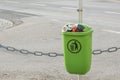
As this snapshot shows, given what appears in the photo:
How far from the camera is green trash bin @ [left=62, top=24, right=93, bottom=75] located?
5418mm

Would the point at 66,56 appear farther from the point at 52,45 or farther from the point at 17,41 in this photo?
the point at 17,41

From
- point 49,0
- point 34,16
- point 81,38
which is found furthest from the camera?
point 49,0

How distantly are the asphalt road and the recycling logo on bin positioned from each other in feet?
5.27

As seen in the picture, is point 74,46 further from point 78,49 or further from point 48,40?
point 48,40

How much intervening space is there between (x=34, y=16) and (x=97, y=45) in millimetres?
7258

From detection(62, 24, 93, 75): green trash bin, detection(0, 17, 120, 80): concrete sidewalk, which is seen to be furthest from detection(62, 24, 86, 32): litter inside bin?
detection(0, 17, 120, 80): concrete sidewalk

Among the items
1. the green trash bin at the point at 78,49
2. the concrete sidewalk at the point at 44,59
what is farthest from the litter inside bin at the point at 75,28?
the concrete sidewalk at the point at 44,59

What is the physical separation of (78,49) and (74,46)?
71mm

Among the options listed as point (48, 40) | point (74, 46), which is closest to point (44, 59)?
point (48, 40)

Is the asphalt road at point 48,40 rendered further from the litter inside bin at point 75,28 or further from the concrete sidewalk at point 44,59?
the litter inside bin at point 75,28

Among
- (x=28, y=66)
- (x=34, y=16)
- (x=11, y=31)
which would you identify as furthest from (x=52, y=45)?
(x=34, y=16)

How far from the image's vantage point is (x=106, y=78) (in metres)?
7.00

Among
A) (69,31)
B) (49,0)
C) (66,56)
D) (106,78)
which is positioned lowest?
(49,0)

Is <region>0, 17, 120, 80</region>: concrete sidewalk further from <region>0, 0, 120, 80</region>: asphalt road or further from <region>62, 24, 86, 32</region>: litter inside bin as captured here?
<region>62, 24, 86, 32</region>: litter inside bin
